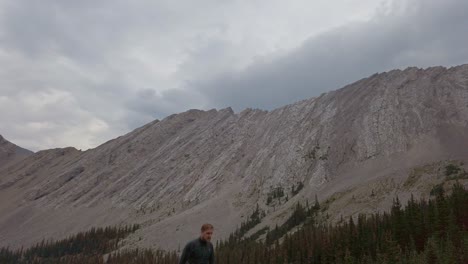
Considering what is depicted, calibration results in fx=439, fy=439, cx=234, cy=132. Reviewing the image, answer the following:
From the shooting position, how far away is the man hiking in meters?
14.2

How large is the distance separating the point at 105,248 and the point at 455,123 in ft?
350

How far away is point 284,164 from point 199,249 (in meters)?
125

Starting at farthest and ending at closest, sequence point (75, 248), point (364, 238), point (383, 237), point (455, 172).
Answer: point (75, 248) → point (455, 172) → point (364, 238) → point (383, 237)

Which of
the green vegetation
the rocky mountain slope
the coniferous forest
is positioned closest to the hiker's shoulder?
the coniferous forest

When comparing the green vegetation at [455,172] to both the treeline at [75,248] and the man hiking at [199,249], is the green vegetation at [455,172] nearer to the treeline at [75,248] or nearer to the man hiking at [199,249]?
the man hiking at [199,249]

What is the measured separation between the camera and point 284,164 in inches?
5443

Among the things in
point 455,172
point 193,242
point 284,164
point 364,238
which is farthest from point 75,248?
point 193,242

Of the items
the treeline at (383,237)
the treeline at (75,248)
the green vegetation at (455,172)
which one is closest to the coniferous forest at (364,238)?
the treeline at (383,237)

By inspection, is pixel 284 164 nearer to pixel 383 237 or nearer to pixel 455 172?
pixel 455 172

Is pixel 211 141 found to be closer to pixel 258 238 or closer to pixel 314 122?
pixel 314 122

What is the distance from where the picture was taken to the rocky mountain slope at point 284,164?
362 ft

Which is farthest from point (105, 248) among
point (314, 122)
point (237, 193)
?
point (314, 122)

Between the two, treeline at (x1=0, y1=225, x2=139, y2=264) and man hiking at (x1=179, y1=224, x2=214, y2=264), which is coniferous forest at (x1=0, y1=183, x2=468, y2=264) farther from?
man hiking at (x1=179, y1=224, x2=214, y2=264)

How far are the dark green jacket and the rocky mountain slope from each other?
77060mm
